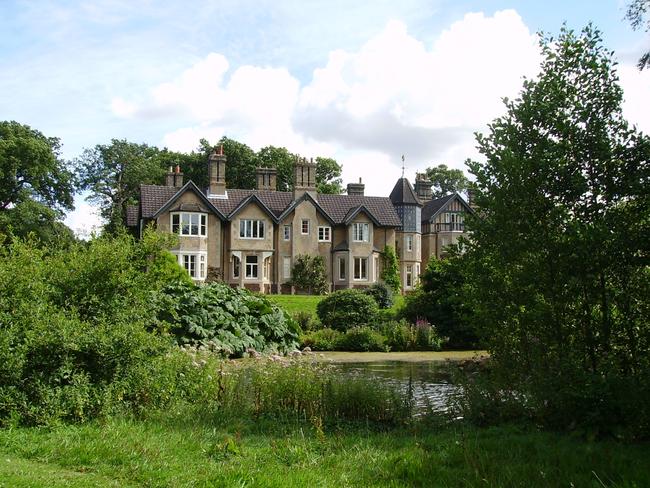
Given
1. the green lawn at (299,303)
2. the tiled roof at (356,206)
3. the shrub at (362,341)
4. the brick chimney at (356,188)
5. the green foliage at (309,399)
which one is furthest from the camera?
the brick chimney at (356,188)

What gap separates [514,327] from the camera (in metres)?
8.83

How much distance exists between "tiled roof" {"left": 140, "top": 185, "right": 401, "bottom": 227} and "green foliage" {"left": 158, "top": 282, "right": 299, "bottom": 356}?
93.5 feet

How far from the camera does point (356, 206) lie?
180 ft

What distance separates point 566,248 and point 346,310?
782 inches

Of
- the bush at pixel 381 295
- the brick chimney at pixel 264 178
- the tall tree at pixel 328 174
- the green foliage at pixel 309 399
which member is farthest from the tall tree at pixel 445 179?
the green foliage at pixel 309 399

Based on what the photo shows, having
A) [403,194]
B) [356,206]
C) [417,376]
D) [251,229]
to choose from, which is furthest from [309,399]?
[403,194]

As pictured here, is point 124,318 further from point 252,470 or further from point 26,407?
point 252,470

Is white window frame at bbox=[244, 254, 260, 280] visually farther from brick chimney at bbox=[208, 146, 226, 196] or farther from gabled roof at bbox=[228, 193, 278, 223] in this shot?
brick chimney at bbox=[208, 146, 226, 196]

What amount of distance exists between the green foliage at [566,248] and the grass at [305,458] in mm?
901

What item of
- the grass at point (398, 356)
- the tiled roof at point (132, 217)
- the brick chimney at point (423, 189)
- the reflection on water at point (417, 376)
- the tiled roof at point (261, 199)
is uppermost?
the brick chimney at point (423, 189)

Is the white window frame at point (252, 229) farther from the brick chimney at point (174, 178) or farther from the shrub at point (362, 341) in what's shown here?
the shrub at point (362, 341)

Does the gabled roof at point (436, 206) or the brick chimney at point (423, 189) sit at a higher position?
the brick chimney at point (423, 189)

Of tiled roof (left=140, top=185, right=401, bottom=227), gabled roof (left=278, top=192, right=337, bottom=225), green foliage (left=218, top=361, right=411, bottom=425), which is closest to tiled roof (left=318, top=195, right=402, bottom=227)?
tiled roof (left=140, top=185, right=401, bottom=227)

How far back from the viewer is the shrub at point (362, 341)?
78.8 feet
